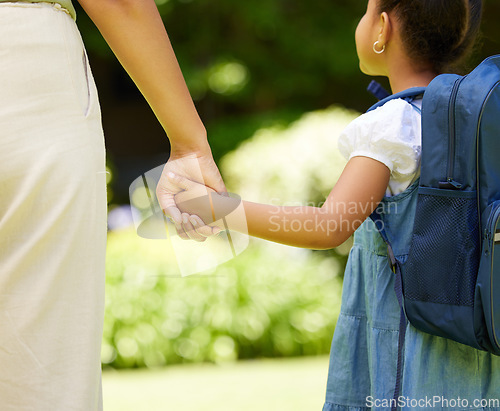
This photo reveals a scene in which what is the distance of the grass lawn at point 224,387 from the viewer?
13.3 ft

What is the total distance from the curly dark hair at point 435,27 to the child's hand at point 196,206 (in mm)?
804

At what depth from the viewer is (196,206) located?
5.77 ft

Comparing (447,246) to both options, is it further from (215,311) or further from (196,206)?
(215,311)

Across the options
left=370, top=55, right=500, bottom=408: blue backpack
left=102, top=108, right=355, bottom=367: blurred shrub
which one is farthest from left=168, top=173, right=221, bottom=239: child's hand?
left=102, top=108, right=355, bottom=367: blurred shrub

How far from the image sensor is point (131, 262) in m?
5.61

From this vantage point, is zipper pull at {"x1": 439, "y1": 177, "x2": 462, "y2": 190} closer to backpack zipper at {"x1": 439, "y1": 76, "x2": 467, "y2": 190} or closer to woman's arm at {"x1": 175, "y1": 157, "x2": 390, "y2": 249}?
backpack zipper at {"x1": 439, "y1": 76, "x2": 467, "y2": 190}

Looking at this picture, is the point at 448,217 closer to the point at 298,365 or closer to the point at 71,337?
the point at 71,337

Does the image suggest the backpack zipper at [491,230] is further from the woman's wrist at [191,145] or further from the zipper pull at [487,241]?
the woman's wrist at [191,145]

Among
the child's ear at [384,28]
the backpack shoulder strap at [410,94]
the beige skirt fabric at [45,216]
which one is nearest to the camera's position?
the beige skirt fabric at [45,216]

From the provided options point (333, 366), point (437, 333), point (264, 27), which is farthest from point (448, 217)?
point (264, 27)

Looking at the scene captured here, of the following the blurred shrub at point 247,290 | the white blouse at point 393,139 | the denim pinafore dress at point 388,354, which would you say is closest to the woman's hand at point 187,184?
the white blouse at point 393,139

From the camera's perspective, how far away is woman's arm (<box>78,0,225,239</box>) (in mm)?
1463

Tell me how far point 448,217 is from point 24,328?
1.05m

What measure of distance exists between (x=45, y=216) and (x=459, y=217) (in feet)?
3.33
